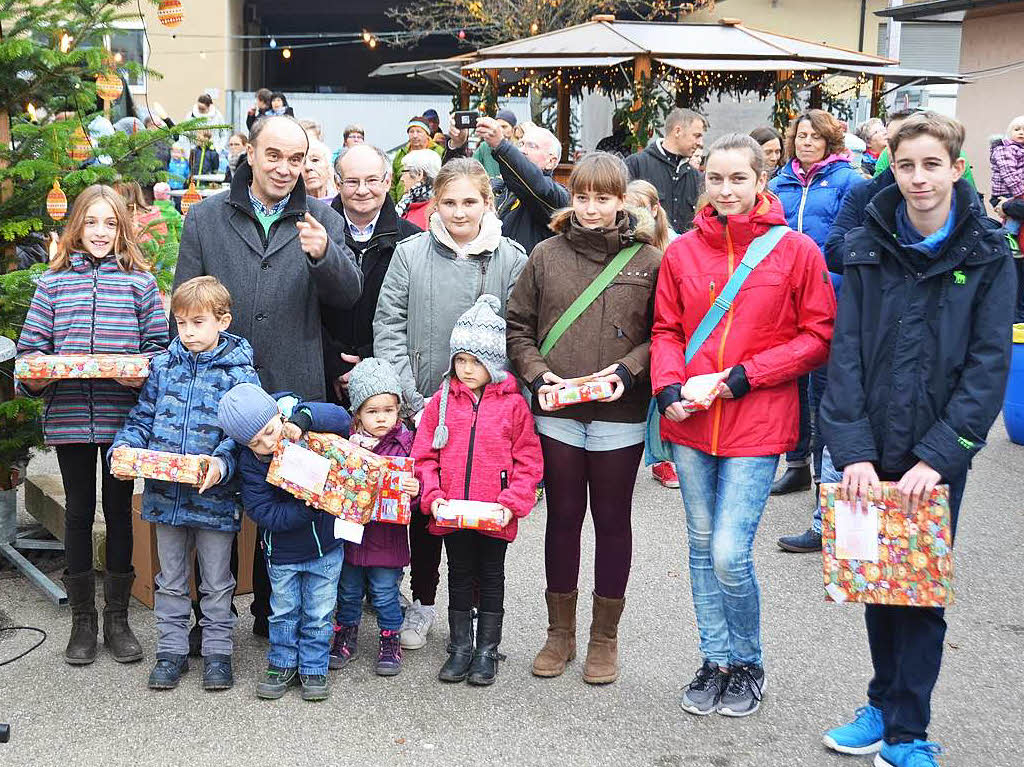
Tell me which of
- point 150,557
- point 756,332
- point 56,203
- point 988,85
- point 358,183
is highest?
point 988,85

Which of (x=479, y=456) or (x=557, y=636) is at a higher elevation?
(x=479, y=456)

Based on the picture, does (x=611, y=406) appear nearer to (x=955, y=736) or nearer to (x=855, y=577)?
(x=855, y=577)

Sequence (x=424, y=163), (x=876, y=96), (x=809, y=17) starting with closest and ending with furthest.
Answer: (x=424, y=163)
(x=876, y=96)
(x=809, y=17)

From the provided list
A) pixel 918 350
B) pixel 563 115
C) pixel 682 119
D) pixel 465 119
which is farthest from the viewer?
pixel 563 115

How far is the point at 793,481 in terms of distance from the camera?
7109mm

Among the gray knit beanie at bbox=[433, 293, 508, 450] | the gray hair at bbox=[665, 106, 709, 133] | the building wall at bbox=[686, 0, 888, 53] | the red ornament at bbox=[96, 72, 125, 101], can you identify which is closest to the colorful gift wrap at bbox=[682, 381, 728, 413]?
the gray knit beanie at bbox=[433, 293, 508, 450]

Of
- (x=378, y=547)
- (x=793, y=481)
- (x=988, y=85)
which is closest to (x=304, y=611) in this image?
(x=378, y=547)

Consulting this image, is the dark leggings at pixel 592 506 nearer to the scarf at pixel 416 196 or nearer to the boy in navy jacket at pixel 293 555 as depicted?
the boy in navy jacket at pixel 293 555

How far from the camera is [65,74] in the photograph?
5570 mm

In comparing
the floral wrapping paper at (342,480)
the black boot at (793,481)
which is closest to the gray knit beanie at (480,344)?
the floral wrapping paper at (342,480)

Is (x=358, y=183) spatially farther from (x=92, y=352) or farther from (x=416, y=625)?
(x=416, y=625)

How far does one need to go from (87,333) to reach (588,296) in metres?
2.04

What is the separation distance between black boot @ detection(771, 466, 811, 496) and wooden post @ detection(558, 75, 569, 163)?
26.7ft

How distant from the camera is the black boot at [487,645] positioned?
4.52 meters
